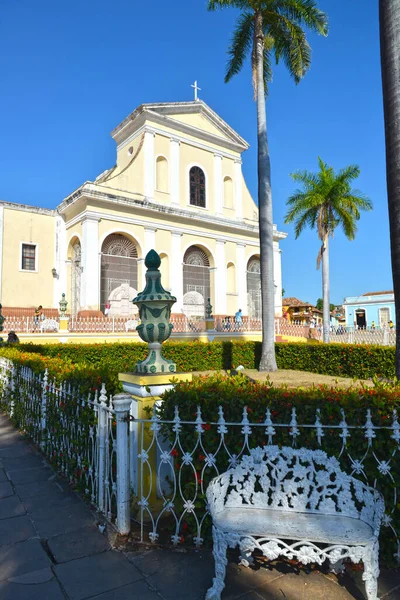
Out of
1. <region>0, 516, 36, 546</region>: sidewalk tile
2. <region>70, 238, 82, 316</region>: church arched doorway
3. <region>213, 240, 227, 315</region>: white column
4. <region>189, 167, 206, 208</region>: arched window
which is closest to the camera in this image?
<region>0, 516, 36, 546</region>: sidewalk tile

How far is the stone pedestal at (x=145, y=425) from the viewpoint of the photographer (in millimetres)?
3281

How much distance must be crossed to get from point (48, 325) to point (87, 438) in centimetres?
1356

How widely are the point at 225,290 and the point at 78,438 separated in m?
21.8

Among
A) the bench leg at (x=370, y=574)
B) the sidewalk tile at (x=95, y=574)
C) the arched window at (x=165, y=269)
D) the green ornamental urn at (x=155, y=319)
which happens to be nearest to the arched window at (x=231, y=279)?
the arched window at (x=165, y=269)

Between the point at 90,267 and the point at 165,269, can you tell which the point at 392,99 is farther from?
the point at 165,269

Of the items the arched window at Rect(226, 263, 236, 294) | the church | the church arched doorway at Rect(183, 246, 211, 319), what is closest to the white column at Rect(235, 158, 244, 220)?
the church

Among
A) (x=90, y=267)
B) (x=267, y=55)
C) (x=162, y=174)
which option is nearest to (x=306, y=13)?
(x=267, y=55)

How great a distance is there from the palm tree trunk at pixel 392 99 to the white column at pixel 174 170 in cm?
1933

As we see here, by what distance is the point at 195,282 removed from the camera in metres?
24.8

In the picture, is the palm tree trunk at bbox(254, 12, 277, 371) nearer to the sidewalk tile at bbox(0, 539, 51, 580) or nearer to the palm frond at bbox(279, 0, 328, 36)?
the palm frond at bbox(279, 0, 328, 36)

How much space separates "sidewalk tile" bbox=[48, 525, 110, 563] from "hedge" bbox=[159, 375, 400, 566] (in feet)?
2.08

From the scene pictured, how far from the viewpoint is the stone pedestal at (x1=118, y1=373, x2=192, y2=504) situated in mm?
3281

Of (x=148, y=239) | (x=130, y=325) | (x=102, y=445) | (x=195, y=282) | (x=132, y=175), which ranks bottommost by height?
(x=102, y=445)

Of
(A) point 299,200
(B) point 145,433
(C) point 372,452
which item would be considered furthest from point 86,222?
(C) point 372,452
